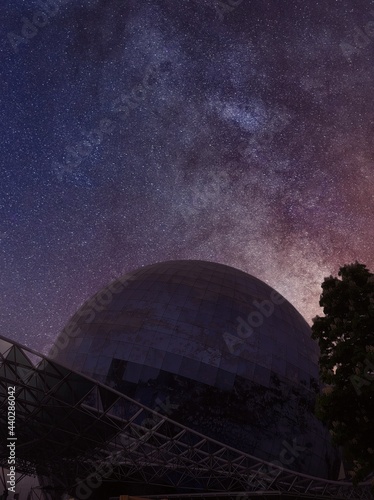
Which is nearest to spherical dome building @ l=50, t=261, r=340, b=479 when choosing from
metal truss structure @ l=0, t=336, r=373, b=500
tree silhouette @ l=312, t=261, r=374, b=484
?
metal truss structure @ l=0, t=336, r=373, b=500

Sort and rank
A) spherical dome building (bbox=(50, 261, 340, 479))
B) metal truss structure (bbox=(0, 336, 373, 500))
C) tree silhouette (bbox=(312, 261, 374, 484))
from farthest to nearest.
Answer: spherical dome building (bbox=(50, 261, 340, 479))
metal truss structure (bbox=(0, 336, 373, 500))
tree silhouette (bbox=(312, 261, 374, 484))

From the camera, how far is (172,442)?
68.3ft

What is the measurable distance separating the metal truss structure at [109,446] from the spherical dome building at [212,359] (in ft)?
4.85

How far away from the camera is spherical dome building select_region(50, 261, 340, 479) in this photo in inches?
944

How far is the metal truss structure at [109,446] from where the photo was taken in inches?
709

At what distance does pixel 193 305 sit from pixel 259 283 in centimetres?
815

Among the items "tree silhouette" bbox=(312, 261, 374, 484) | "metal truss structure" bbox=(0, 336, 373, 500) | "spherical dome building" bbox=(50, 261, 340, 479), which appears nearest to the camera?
"tree silhouette" bbox=(312, 261, 374, 484)

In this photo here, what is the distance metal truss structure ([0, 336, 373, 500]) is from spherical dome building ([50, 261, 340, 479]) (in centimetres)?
148

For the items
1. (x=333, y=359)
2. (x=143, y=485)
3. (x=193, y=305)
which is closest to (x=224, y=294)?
(x=193, y=305)

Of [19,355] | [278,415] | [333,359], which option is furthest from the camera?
[278,415]

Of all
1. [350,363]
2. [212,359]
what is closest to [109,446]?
[212,359]

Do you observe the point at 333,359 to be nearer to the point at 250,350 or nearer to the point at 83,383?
the point at 83,383

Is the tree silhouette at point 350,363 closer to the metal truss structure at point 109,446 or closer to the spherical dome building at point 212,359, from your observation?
the metal truss structure at point 109,446

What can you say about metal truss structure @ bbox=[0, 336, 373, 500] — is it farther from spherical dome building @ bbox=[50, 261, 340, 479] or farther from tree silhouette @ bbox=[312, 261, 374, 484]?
tree silhouette @ bbox=[312, 261, 374, 484]
